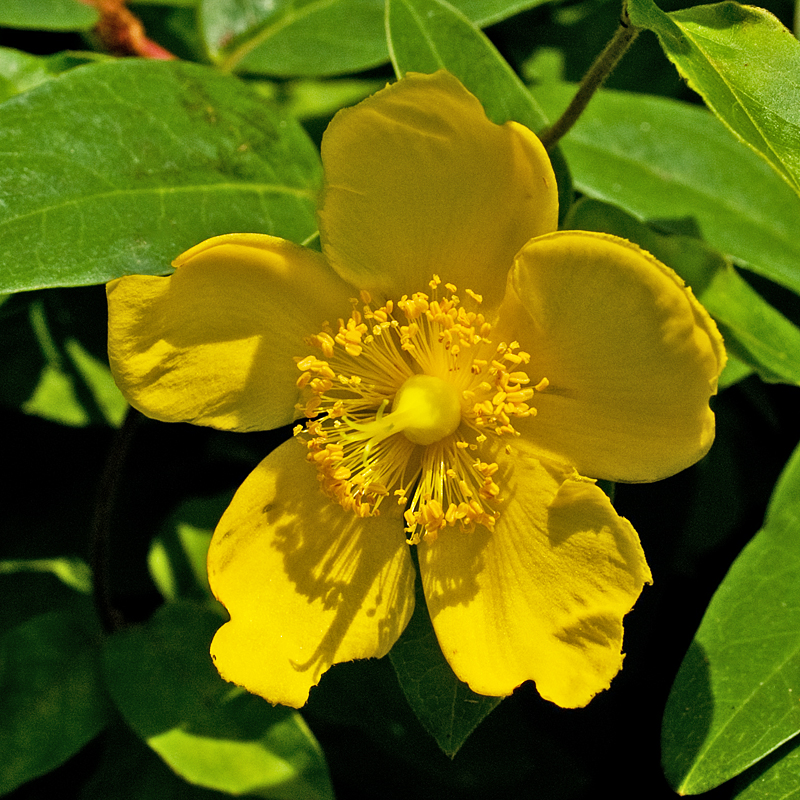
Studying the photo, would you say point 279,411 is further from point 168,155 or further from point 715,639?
point 715,639

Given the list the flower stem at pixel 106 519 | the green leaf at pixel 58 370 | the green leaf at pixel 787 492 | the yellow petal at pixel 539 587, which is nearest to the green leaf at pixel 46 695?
the flower stem at pixel 106 519

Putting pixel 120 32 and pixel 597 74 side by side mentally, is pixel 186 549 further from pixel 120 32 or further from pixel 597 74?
pixel 597 74

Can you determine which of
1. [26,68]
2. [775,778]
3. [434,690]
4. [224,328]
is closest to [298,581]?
[434,690]

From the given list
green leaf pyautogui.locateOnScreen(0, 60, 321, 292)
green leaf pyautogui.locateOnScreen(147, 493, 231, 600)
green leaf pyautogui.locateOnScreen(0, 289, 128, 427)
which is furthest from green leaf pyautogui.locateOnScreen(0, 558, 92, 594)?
green leaf pyautogui.locateOnScreen(0, 60, 321, 292)

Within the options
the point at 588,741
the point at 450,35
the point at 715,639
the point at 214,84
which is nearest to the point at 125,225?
the point at 214,84

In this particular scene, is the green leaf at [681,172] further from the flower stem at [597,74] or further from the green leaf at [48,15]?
the green leaf at [48,15]
